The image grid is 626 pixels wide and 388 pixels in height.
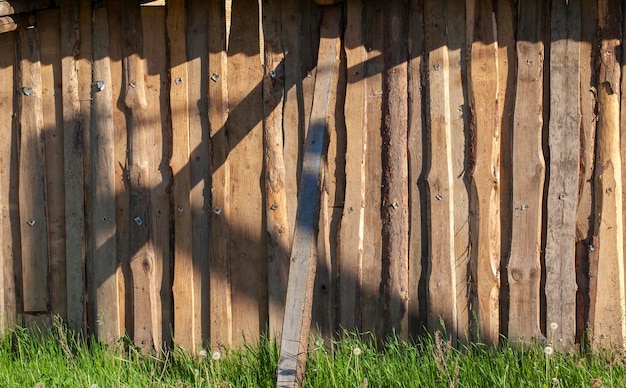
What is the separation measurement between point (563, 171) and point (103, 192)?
2.85m

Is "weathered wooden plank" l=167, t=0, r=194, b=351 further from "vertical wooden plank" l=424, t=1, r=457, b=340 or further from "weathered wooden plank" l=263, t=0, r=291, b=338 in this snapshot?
"vertical wooden plank" l=424, t=1, r=457, b=340

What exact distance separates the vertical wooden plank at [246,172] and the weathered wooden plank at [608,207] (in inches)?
78.6

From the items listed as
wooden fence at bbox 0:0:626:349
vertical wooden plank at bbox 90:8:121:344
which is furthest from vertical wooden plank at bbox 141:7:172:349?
vertical wooden plank at bbox 90:8:121:344

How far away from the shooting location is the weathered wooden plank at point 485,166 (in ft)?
15.9

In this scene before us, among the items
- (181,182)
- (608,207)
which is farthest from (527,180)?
(181,182)

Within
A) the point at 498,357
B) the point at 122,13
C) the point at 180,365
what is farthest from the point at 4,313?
the point at 498,357

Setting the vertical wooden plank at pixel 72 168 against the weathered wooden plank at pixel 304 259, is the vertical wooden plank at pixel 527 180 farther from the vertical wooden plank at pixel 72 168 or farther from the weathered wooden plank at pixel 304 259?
the vertical wooden plank at pixel 72 168

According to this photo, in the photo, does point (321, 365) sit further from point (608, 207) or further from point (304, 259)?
point (608, 207)

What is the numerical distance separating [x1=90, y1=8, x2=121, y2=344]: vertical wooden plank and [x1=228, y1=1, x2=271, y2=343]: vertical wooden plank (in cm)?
79

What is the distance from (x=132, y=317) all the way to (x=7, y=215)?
3.51 ft

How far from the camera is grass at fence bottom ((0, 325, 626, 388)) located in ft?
14.4

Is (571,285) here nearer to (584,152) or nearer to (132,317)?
(584,152)

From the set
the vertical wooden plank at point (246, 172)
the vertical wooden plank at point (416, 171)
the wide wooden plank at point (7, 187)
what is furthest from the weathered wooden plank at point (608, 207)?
the wide wooden plank at point (7, 187)

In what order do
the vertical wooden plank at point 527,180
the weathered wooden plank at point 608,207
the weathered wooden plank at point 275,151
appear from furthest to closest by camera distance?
the weathered wooden plank at point 275,151, the vertical wooden plank at point 527,180, the weathered wooden plank at point 608,207
